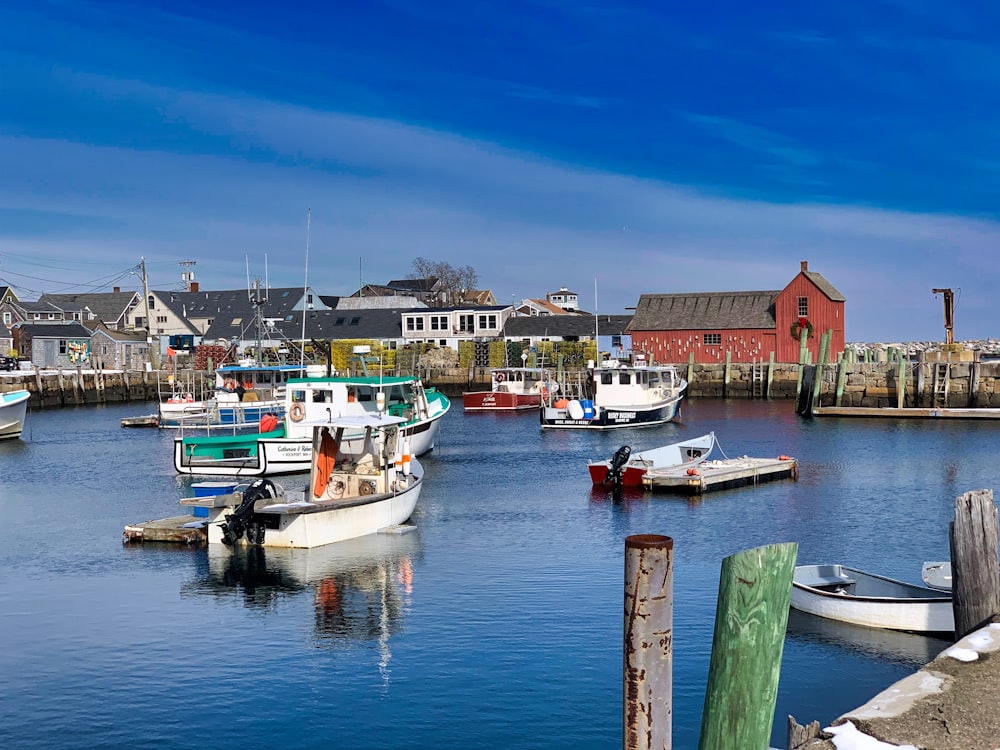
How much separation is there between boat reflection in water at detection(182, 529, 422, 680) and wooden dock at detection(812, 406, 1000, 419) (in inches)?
1668

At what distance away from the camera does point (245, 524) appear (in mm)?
23859

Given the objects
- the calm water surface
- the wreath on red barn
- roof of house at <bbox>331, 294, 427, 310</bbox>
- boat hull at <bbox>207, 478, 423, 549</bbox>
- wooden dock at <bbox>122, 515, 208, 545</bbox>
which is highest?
roof of house at <bbox>331, 294, 427, 310</bbox>

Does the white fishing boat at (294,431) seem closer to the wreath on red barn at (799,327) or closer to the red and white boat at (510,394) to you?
the red and white boat at (510,394)

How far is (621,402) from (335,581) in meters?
38.9

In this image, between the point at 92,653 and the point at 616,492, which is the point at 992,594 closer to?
the point at 92,653

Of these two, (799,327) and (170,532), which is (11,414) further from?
(799,327)

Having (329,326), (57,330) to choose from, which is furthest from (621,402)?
(57,330)

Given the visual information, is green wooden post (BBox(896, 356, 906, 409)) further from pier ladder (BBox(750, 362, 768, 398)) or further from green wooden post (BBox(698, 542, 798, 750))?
green wooden post (BBox(698, 542, 798, 750))

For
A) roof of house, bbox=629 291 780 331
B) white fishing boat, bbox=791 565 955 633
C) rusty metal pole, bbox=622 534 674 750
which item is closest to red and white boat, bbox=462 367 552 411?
roof of house, bbox=629 291 780 331

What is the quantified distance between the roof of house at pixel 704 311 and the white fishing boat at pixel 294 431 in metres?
51.0

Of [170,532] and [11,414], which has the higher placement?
[11,414]

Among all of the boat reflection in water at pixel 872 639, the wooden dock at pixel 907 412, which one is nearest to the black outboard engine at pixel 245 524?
the boat reflection in water at pixel 872 639

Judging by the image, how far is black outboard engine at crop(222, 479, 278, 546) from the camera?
2384cm

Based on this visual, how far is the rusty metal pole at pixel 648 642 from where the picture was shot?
27.0 feet
